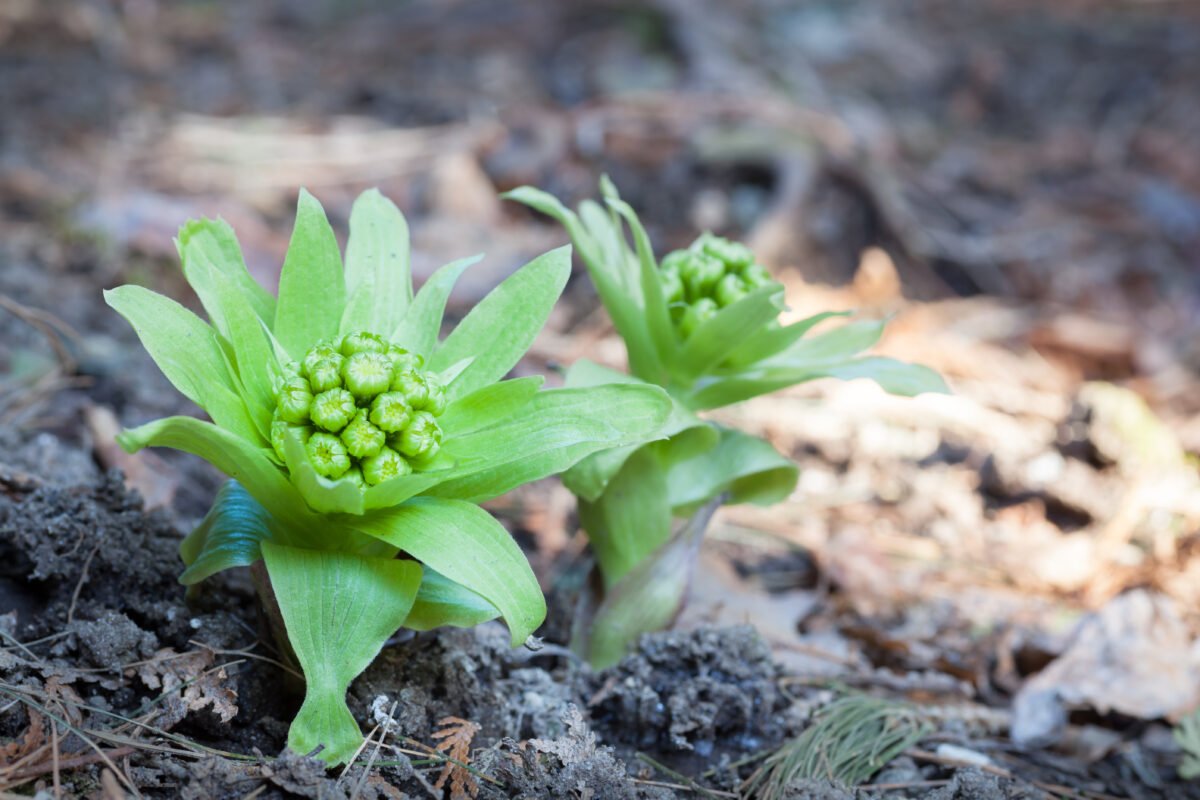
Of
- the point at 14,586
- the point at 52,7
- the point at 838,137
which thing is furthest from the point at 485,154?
the point at 14,586

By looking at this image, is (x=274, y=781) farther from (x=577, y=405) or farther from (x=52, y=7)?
(x=52, y=7)

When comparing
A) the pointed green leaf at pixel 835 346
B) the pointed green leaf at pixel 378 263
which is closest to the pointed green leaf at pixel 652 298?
the pointed green leaf at pixel 835 346

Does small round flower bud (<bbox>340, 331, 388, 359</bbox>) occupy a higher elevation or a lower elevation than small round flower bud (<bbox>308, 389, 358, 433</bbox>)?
higher

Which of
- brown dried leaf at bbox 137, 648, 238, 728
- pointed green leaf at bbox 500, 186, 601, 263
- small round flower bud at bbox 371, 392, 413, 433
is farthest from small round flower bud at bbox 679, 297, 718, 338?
brown dried leaf at bbox 137, 648, 238, 728

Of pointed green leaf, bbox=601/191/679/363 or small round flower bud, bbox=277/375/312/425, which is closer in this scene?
small round flower bud, bbox=277/375/312/425

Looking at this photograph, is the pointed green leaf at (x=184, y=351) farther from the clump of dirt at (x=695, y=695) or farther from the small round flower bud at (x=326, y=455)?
the clump of dirt at (x=695, y=695)

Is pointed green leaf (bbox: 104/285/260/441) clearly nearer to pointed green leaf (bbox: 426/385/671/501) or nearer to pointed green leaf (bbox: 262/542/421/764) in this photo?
pointed green leaf (bbox: 262/542/421/764)
